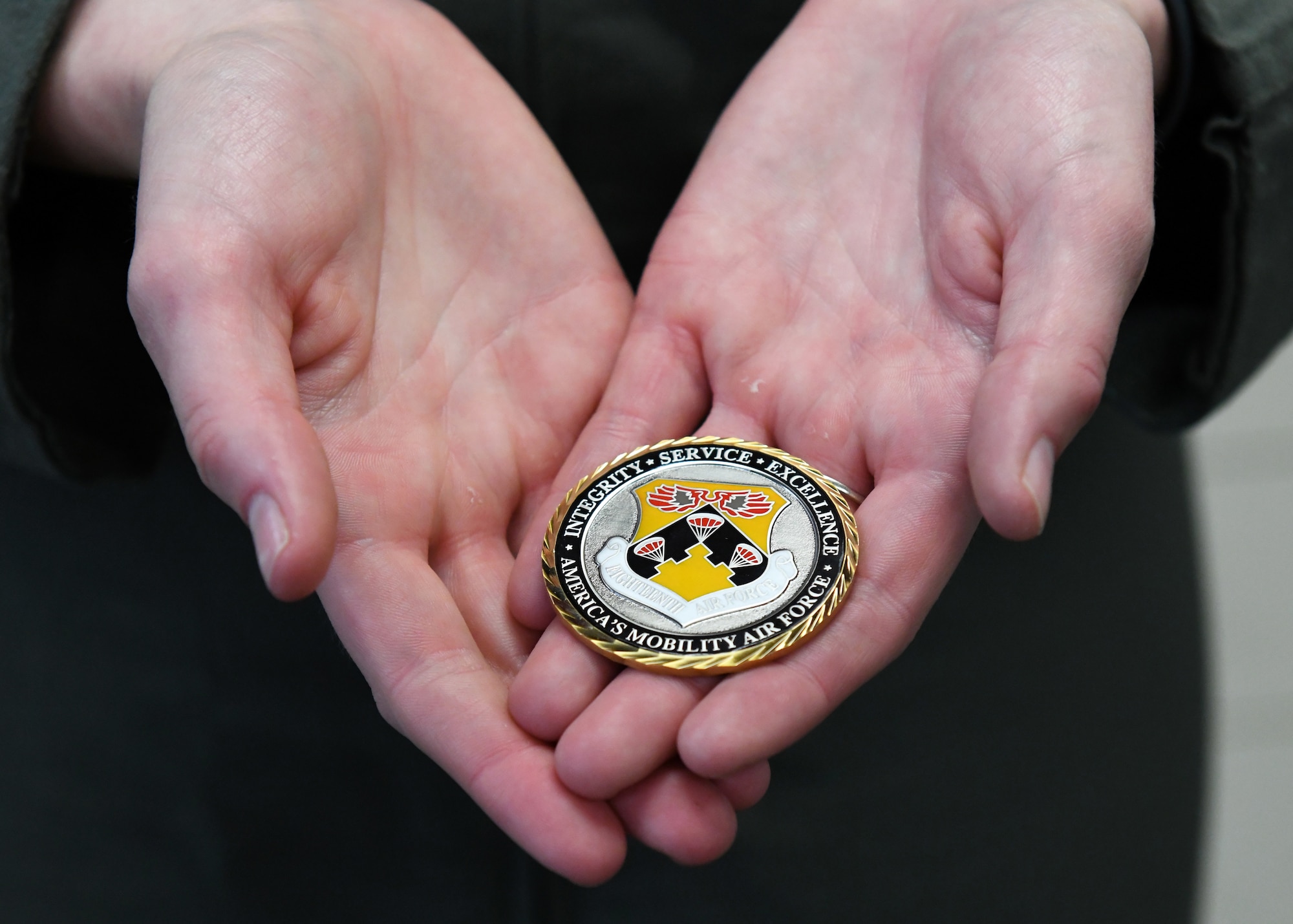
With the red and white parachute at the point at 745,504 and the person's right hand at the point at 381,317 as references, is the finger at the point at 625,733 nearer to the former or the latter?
the person's right hand at the point at 381,317

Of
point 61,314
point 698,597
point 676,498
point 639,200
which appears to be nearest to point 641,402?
point 676,498

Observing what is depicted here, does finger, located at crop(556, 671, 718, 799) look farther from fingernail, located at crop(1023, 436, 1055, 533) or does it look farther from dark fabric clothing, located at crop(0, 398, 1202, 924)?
dark fabric clothing, located at crop(0, 398, 1202, 924)

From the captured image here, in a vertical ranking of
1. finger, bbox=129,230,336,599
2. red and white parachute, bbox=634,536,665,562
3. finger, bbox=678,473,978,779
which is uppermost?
finger, bbox=129,230,336,599

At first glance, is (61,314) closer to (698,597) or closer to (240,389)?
(240,389)

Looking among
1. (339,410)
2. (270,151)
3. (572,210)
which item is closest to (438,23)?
(572,210)

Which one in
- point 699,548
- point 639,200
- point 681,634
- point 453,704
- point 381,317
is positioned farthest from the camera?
point 639,200

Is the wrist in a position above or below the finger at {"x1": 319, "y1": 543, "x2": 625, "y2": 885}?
above

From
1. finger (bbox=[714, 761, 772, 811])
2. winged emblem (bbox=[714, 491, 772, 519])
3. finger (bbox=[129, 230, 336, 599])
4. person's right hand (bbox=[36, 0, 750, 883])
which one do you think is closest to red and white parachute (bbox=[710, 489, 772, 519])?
winged emblem (bbox=[714, 491, 772, 519])
